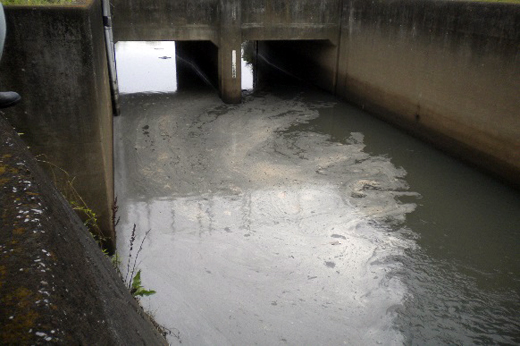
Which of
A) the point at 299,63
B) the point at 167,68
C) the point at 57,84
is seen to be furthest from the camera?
the point at 167,68

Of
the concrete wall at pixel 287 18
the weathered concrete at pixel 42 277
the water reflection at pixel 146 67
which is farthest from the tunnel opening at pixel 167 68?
the weathered concrete at pixel 42 277

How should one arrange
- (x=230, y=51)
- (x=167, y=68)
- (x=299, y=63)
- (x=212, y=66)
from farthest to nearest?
(x=167, y=68) < (x=299, y=63) < (x=212, y=66) < (x=230, y=51)

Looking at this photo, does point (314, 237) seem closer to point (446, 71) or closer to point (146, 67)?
point (446, 71)

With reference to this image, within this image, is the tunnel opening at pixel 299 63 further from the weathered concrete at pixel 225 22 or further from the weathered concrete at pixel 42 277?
the weathered concrete at pixel 42 277

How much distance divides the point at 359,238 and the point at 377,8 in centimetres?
799

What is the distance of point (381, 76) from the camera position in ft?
39.9

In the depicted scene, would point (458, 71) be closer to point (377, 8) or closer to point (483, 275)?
point (377, 8)

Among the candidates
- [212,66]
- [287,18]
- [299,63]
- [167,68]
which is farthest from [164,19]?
[299,63]

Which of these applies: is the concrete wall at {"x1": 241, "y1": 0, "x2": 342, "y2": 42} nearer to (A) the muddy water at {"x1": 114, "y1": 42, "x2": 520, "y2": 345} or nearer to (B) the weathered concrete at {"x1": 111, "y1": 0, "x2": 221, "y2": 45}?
(B) the weathered concrete at {"x1": 111, "y1": 0, "x2": 221, "y2": 45}

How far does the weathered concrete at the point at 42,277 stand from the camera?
1072mm

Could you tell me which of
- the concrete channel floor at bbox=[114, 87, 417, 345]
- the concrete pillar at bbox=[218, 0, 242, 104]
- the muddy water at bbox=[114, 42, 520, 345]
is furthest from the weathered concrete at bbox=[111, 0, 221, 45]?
the muddy water at bbox=[114, 42, 520, 345]

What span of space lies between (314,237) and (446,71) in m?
5.51

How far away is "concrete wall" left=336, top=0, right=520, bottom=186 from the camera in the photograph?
8375 mm

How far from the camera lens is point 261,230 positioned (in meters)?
6.98
